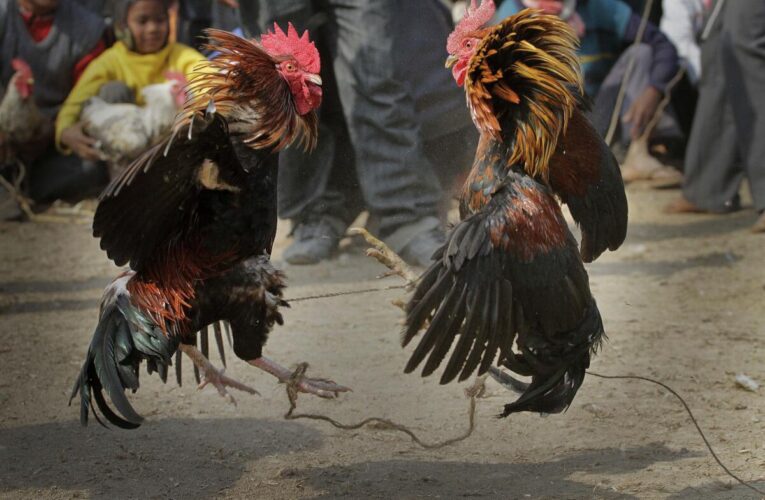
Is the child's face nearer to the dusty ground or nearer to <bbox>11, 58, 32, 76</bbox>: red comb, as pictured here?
<bbox>11, 58, 32, 76</bbox>: red comb

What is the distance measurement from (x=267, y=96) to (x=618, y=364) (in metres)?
2.12

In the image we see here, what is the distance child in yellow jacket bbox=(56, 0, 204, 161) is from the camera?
322 inches

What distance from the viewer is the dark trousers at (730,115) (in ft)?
22.6

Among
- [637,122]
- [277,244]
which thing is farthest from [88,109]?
[637,122]

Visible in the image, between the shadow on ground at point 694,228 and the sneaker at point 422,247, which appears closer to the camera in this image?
the sneaker at point 422,247

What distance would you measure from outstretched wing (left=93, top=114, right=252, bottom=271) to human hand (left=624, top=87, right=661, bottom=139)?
5.58 metres

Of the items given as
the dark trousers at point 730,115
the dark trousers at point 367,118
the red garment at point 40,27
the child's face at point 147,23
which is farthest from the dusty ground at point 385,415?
the red garment at point 40,27

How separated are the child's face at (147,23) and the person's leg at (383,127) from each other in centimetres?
244

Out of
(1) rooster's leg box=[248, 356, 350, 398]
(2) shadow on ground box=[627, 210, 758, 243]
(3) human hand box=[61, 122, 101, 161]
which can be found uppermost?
(3) human hand box=[61, 122, 101, 161]

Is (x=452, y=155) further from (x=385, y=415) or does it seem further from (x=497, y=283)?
(x=497, y=283)

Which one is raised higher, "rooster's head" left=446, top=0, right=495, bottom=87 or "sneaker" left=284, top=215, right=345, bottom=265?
"rooster's head" left=446, top=0, right=495, bottom=87

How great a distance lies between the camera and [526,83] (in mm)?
3293

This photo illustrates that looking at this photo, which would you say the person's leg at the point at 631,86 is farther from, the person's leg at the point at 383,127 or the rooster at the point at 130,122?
the rooster at the point at 130,122

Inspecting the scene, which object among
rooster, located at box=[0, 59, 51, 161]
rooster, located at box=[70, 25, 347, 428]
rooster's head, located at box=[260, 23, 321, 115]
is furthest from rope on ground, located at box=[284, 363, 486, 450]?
rooster, located at box=[0, 59, 51, 161]
